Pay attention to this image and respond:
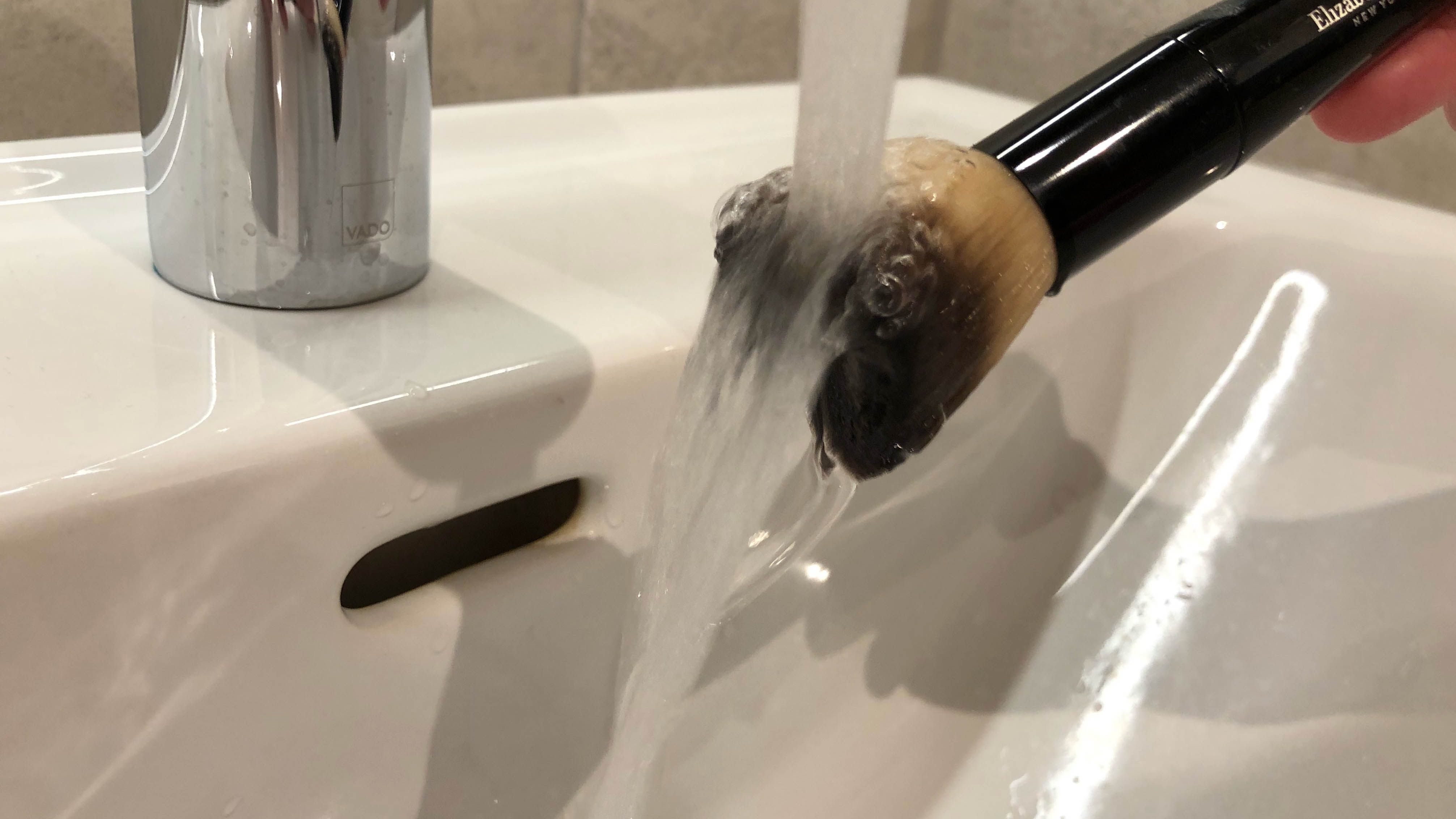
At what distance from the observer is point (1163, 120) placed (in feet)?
0.67

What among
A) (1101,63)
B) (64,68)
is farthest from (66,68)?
(1101,63)

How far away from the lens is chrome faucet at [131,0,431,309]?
237 mm

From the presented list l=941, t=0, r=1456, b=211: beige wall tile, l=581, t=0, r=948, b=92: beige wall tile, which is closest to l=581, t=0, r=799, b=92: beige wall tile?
l=581, t=0, r=948, b=92: beige wall tile

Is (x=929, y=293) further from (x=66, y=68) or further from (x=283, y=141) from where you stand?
(x=66, y=68)

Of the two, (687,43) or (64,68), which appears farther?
(687,43)

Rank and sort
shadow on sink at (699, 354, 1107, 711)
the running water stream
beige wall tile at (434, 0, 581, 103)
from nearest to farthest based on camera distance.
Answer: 1. the running water stream
2. shadow on sink at (699, 354, 1107, 711)
3. beige wall tile at (434, 0, 581, 103)

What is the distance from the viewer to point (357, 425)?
0.22 metres

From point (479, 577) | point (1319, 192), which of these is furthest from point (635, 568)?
point (1319, 192)

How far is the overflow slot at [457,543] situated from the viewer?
0.27 metres

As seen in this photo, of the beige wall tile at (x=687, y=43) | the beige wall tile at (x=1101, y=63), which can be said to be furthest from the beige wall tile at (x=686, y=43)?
the beige wall tile at (x=1101, y=63)

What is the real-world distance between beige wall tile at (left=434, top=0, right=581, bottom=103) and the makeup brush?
0.28 meters

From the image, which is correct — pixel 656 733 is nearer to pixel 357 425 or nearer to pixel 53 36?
pixel 357 425

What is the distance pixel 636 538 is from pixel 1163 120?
16 centimetres

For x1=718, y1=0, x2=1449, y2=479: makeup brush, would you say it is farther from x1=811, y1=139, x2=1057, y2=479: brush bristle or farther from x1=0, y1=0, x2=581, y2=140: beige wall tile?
x1=0, y1=0, x2=581, y2=140: beige wall tile
